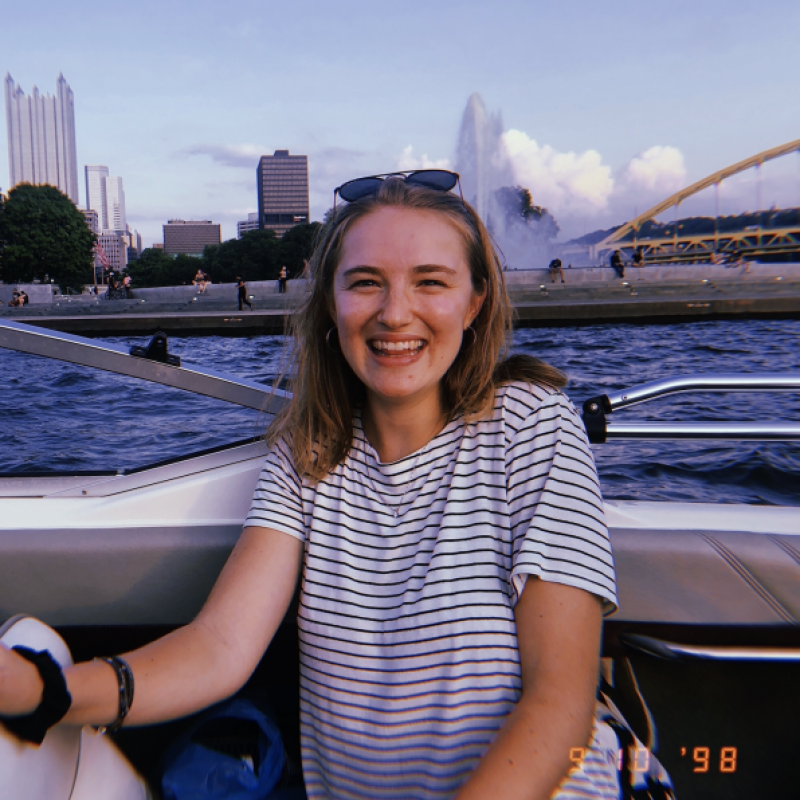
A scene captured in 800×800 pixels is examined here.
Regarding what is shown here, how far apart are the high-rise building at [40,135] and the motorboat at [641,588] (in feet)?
712

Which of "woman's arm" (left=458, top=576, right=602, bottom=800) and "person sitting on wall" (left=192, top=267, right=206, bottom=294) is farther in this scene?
"person sitting on wall" (left=192, top=267, right=206, bottom=294)

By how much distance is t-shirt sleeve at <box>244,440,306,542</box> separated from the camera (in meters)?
1.34

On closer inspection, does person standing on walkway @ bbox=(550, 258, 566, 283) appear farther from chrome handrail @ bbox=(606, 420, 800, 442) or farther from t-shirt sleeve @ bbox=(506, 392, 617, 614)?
t-shirt sleeve @ bbox=(506, 392, 617, 614)

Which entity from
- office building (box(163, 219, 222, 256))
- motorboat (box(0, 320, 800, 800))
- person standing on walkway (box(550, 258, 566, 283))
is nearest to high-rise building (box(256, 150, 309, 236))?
office building (box(163, 219, 222, 256))

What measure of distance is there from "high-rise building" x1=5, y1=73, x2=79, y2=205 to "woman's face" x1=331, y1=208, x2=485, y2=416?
21750cm

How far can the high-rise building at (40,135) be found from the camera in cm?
19100

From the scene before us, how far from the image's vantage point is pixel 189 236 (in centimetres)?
19338

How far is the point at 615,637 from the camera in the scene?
152 centimetres

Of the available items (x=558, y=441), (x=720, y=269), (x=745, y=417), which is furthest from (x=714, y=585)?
(x=720, y=269)

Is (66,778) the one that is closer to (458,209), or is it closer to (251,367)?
(458,209)

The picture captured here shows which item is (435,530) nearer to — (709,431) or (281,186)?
(709,431)

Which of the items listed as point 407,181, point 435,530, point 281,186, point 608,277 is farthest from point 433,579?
point 281,186

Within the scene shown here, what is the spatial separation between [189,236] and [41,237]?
158m

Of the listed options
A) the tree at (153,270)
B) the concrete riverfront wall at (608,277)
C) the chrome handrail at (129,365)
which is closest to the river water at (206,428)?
the chrome handrail at (129,365)
